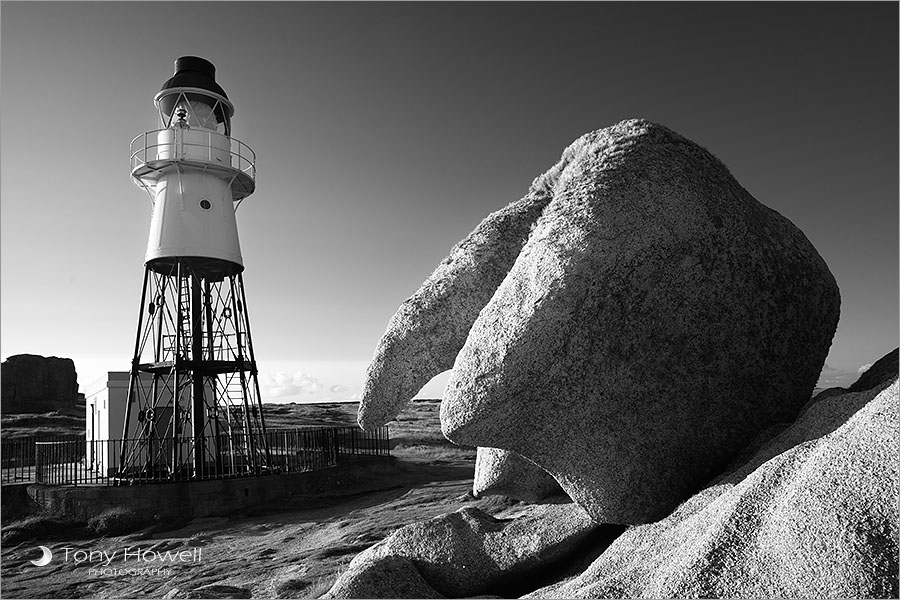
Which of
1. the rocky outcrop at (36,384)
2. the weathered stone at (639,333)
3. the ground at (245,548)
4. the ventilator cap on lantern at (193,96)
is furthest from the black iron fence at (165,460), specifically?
the rocky outcrop at (36,384)

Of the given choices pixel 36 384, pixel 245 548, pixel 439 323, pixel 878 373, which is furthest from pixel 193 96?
pixel 36 384

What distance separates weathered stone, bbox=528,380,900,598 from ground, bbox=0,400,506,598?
353cm

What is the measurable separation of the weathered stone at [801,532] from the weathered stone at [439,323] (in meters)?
2.33

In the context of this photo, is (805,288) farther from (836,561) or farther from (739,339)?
(836,561)

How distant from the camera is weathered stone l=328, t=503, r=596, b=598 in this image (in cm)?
543

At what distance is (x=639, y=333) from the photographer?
207 inches

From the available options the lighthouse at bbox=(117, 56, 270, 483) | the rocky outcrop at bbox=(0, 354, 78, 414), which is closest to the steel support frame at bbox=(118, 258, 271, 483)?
the lighthouse at bbox=(117, 56, 270, 483)

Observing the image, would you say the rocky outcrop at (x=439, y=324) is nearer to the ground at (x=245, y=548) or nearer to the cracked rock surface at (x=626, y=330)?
the cracked rock surface at (x=626, y=330)

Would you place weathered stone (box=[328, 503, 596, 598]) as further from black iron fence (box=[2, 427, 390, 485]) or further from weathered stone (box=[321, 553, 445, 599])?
black iron fence (box=[2, 427, 390, 485])

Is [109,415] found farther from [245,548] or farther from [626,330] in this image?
[626,330]

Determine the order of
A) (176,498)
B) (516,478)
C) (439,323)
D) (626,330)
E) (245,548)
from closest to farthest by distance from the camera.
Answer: (626,330), (439,323), (516,478), (245,548), (176,498)

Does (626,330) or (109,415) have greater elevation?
(109,415)

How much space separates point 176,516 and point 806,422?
42.7 ft

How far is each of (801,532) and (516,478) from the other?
10.8 feet
